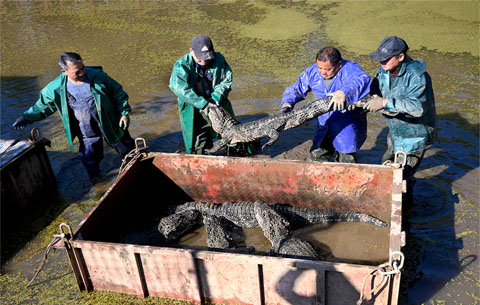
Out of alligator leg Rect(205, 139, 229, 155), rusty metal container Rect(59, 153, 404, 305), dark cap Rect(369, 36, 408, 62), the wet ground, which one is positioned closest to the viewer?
rusty metal container Rect(59, 153, 404, 305)

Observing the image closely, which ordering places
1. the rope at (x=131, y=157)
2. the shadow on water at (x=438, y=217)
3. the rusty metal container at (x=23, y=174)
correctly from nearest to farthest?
the shadow on water at (x=438, y=217) → the rope at (x=131, y=157) → the rusty metal container at (x=23, y=174)

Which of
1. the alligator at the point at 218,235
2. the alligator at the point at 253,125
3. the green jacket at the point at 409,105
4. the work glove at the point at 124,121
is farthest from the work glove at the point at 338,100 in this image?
the work glove at the point at 124,121

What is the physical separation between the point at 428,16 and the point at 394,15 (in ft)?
2.83

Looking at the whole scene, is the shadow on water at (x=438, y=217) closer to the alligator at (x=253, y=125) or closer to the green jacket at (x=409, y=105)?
the green jacket at (x=409, y=105)

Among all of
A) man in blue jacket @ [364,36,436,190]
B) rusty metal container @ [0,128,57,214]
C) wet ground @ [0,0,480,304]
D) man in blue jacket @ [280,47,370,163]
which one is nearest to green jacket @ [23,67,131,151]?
rusty metal container @ [0,128,57,214]

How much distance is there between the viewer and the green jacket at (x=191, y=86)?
4734mm

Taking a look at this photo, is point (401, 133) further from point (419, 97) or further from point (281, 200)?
point (281, 200)

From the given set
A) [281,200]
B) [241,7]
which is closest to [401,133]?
[281,200]

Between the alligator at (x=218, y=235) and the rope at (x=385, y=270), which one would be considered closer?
the rope at (x=385, y=270)

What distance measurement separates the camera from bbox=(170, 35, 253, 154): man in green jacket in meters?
4.68

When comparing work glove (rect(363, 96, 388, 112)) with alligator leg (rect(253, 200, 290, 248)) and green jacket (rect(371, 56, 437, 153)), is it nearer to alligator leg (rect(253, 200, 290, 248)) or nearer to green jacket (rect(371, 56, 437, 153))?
green jacket (rect(371, 56, 437, 153))

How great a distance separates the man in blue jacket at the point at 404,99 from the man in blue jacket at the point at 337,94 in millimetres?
239

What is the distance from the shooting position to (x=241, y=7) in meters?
12.6

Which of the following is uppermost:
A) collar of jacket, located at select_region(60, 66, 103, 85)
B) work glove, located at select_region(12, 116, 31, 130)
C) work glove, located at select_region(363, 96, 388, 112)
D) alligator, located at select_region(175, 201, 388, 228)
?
collar of jacket, located at select_region(60, 66, 103, 85)
